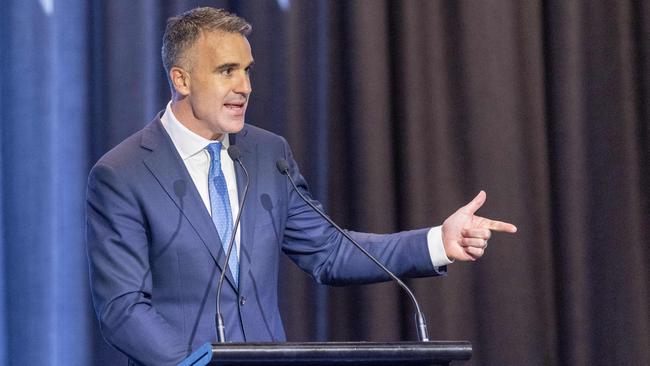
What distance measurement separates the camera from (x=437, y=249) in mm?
2879

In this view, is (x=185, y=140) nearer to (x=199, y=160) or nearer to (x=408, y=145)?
(x=199, y=160)

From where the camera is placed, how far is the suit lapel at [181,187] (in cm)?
285

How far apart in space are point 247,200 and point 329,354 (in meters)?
0.95

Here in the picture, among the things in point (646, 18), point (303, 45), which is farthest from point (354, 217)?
point (646, 18)

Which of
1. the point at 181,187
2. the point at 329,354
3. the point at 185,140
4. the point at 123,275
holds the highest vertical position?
the point at 185,140

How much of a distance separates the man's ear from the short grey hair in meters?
0.02

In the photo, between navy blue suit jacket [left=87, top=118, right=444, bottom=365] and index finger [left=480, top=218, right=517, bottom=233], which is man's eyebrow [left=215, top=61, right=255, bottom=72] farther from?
index finger [left=480, top=218, right=517, bottom=233]

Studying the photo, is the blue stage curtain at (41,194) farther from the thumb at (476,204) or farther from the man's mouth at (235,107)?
the thumb at (476,204)

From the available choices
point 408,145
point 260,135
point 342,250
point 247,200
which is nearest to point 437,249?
point 342,250

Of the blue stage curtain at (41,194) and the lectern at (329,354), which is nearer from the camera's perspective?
the lectern at (329,354)

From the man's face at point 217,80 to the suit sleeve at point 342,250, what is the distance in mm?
269

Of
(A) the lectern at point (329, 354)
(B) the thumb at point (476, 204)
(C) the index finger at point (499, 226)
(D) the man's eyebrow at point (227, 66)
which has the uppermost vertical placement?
(D) the man's eyebrow at point (227, 66)

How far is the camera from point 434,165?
404 cm

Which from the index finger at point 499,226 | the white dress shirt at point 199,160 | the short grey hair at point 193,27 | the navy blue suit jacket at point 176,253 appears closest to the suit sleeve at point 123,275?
the navy blue suit jacket at point 176,253
